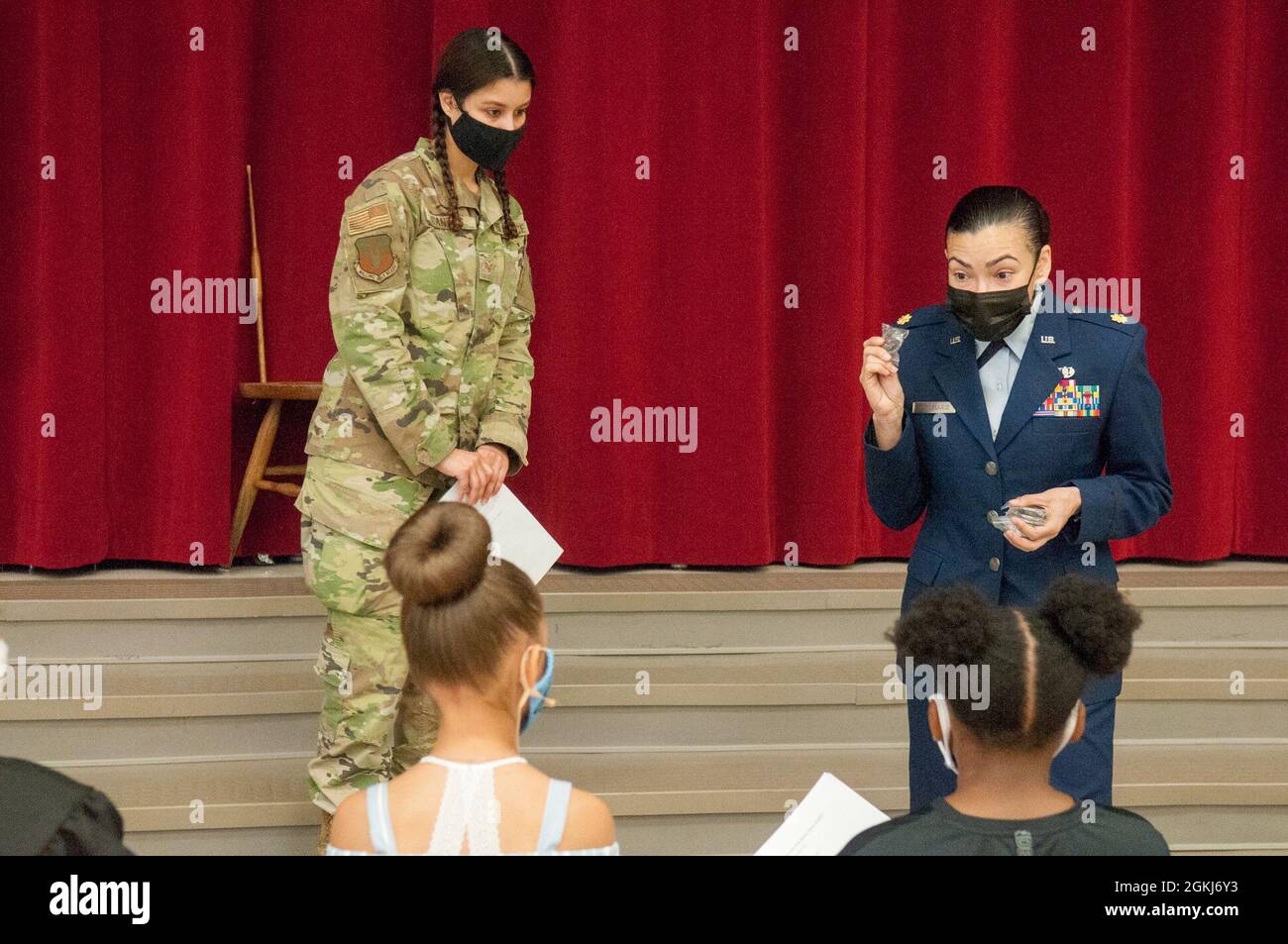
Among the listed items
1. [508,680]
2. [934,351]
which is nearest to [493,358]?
[934,351]

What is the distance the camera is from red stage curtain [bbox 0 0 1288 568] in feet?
12.5

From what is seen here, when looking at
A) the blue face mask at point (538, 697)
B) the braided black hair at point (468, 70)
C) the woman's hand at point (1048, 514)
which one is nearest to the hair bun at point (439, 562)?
the blue face mask at point (538, 697)

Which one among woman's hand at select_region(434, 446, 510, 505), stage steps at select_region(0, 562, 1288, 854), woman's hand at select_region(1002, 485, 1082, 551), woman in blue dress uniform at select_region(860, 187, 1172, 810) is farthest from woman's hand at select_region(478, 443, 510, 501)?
woman's hand at select_region(1002, 485, 1082, 551)

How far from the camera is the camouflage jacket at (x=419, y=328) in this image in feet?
7.82

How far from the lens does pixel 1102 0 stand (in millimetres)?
4168

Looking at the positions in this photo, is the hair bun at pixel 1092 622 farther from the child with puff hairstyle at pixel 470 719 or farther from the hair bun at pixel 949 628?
the child with puff hairstyle at pixel 470 719

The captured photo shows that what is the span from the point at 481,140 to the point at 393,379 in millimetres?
467

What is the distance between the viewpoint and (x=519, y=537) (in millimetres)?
2453

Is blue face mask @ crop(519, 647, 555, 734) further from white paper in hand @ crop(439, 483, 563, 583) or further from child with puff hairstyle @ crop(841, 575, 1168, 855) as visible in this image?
white paper in hand @ crop(439, 483, 563, 583)

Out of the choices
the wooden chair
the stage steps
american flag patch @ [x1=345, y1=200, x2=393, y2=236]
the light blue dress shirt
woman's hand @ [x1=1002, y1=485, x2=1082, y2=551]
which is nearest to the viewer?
woman's hand @ [x1=1002, y1=485, x2=1082, y2=551]

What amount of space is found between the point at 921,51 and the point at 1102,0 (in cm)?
59

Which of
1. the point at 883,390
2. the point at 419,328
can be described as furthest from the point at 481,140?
the point at 883,390

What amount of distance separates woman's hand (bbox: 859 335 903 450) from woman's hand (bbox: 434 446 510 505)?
80 centimetres

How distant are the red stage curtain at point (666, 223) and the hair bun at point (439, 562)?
244 cm
